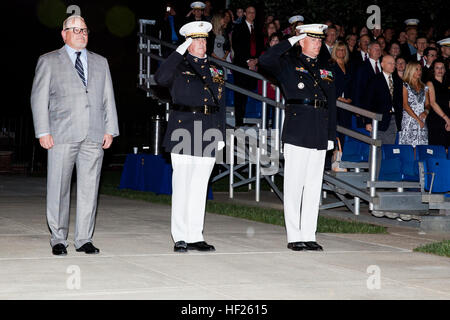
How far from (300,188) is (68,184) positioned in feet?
7.50

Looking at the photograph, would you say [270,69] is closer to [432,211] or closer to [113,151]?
[432,211]

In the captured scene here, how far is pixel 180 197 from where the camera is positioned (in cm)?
804

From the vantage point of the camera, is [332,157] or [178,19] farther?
[178,19]

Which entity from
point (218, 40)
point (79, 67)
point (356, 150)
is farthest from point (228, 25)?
point (79, 67)

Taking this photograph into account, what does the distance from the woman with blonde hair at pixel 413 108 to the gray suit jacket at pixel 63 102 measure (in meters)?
6.01

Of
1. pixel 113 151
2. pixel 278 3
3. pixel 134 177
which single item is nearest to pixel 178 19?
pixel 134 177

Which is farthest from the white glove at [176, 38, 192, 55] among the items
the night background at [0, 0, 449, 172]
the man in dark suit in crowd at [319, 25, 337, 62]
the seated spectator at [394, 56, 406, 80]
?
the night background at [0, 0, 449, 172]

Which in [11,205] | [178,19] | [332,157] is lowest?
[11,205]

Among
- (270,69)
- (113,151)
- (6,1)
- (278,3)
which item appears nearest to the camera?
(270,69)

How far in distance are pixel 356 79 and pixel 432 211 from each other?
2.32 metres

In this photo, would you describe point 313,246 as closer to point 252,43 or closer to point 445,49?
point 252,43

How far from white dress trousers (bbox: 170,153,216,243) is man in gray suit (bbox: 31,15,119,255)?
2.40ft

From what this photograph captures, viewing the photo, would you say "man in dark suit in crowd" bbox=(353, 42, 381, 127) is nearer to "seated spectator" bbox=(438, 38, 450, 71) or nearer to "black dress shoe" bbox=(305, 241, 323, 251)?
"seated spectator" bbox=(438, 38, 450, 71)

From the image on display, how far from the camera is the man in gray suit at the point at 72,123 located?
7566mm
